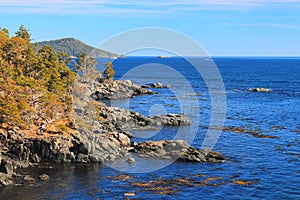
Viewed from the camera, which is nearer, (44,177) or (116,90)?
(44,177)

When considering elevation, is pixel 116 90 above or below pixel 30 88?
below

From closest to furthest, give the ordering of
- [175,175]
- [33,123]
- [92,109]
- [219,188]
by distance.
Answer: [219,188]
[175,175]
[33,123]
[92,109]

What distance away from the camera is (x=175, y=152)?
76312 mm

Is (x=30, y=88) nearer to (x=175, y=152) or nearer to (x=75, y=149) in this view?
(x=75, y=149)

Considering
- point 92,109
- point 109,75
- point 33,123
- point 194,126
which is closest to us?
point 33,123

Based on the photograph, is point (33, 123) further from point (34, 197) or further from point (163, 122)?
point (163, 122)

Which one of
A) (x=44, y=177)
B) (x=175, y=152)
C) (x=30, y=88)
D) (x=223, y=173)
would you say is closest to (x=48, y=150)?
(x=44, y=177)

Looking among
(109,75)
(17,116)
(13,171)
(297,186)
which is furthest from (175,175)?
(109,75)

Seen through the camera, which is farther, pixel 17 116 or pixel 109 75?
pixel 109 75

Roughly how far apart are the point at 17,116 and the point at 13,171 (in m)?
12.5

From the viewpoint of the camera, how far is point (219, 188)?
193 ft

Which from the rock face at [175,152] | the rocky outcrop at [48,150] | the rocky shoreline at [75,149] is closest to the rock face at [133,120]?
the rocky shoreline at [75,149]

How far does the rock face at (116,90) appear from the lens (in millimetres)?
170938

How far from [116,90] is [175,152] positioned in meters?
106
